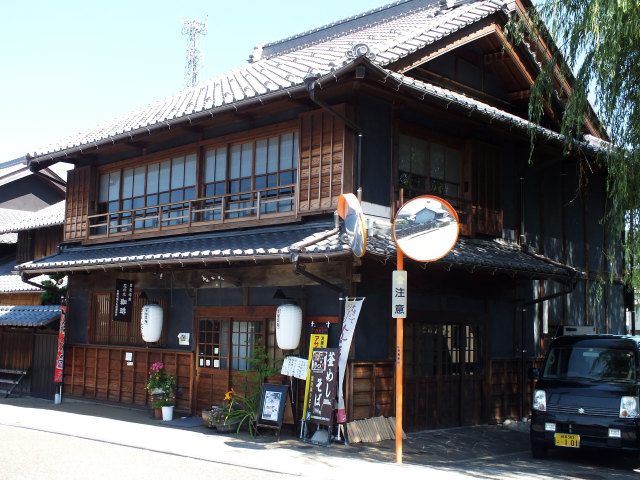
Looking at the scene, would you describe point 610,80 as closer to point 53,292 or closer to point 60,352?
point 60,352

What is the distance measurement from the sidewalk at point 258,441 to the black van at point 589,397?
131 centimetres

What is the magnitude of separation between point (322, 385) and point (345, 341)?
2.92 feet

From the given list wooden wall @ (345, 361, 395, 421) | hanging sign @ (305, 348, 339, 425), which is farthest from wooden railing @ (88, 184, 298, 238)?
wooden wall @ (345, 361, 395, 421)

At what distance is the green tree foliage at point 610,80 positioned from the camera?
1034cm

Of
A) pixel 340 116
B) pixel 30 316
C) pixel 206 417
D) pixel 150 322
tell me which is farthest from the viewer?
pixel 30 316

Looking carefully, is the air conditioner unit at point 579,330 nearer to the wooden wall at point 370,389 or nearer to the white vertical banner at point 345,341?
the wooden wall at point 370,389

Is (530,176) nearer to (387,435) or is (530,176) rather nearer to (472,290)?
(472,290)

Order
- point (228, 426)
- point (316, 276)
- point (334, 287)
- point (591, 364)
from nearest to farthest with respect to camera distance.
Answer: point (591, 364), point (334, 287), point (316, 276), point (228, 426)

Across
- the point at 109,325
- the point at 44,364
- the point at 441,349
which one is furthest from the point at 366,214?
the point at 44,364

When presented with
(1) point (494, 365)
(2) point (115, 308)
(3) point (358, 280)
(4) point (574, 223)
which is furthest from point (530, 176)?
(2) point (115, 308)

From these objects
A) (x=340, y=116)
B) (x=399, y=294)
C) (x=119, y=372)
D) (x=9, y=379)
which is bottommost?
(x=9, y=379)

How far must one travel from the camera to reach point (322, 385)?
11.6 metres

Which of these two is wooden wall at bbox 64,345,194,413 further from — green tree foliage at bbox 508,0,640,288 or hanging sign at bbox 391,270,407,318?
green tree foliage at bbox 508,0,640,288

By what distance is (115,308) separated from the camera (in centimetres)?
1562
